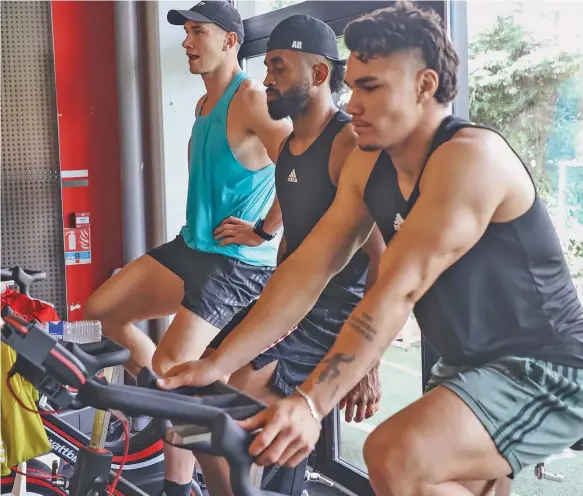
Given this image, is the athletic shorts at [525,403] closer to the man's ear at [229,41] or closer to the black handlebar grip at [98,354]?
the black handlebar grip at [98,354]

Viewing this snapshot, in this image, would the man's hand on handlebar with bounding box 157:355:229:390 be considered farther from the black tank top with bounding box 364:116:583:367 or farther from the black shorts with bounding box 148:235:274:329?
the black shorts with bounding box 148:235:274:329

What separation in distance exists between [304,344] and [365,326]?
869 mm

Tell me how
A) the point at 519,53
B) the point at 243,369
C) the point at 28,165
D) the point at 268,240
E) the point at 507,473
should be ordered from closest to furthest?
1. the point at 507,473
2. the point at 243,369
3. the point at 519,53
4. the point at 268,240
5. the point at 28,165

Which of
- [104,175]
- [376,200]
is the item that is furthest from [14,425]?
[104,175]

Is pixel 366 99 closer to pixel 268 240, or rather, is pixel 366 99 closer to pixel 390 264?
pixel 390 264

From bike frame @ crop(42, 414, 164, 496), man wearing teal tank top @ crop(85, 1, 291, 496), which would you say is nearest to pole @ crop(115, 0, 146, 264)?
man wearing teal tank top @ crop(85, 1, 291, 496)

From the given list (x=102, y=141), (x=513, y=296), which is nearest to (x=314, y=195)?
(x=513, y=296)

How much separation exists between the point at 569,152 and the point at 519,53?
1.16 ft

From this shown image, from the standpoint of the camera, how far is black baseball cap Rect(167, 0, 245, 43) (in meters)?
3.07

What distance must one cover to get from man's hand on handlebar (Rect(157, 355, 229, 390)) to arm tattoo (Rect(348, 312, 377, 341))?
1.12ft

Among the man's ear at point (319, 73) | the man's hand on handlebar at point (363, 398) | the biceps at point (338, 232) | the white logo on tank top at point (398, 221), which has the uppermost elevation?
the man's ear at point (319, 73)

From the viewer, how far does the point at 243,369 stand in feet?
7.79

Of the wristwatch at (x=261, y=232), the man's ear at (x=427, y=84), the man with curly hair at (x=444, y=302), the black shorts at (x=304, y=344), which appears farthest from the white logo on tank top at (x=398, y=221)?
the wristwatch at (x=261, y=232)

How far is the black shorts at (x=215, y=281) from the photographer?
111 inches
